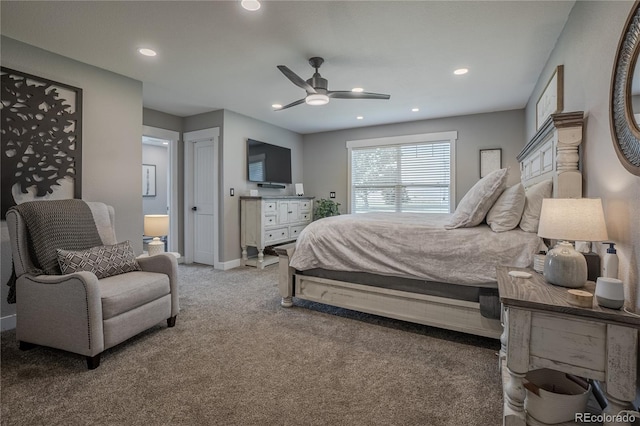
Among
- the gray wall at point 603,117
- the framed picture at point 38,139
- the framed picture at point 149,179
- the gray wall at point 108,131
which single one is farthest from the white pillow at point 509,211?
the framed picture at point 149,179

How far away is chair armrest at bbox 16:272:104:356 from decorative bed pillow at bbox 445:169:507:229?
2.55 metres

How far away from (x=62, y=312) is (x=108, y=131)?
208 centimetres

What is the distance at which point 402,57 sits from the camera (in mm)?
2965

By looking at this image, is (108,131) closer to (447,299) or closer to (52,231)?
(52,231)

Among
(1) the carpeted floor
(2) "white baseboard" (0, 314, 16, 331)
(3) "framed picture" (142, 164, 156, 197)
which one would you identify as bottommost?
(1) the carpeted floor

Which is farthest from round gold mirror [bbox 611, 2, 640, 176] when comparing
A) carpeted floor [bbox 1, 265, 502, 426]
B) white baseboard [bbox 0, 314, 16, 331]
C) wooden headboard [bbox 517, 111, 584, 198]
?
white baseboard [bbox 0, 314, 16, 331]

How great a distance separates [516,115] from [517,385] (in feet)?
15.0

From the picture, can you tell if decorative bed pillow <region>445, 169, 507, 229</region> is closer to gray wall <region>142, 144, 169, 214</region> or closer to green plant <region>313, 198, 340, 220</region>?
green plant <region>313, 198, 340, 220</region>

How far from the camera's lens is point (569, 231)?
135 centimetres

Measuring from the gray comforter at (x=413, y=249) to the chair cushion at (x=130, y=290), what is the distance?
45.6 inches

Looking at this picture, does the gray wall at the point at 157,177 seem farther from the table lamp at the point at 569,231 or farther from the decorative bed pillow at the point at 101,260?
the table lamp at the point at 569,231

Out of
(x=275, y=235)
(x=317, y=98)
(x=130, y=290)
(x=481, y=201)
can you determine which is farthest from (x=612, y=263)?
(x=275, y=235)

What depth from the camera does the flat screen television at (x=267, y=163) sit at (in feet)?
17.0

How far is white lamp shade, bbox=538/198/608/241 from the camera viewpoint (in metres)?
1.32
